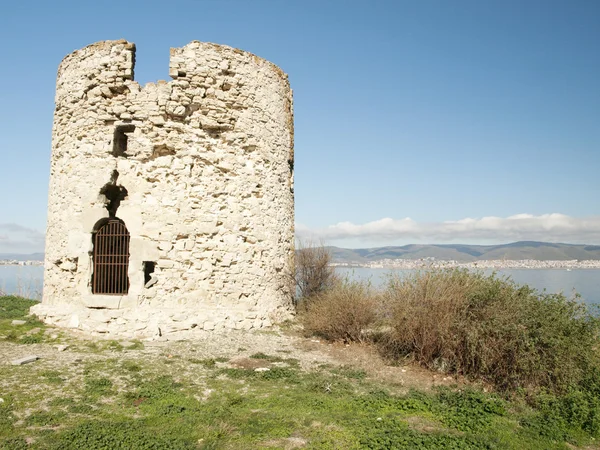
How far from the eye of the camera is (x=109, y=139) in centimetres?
1011

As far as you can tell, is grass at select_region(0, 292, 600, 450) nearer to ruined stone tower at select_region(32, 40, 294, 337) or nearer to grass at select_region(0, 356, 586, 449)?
grass at select_region(0, 356, 586, 449)

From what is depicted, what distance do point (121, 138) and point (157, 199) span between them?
1882mm

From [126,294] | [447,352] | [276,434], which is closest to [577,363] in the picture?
[447,352]

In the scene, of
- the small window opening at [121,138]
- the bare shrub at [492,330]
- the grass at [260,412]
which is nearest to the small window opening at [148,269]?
the small window opening at [121,138]

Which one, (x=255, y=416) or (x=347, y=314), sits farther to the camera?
(x=347, y=314)

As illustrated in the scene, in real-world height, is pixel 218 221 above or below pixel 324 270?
above

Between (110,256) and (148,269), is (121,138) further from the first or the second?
(148,269)

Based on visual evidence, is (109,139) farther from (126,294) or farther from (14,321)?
(14,321)

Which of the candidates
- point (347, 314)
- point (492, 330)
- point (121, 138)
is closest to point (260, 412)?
point (492, 330)

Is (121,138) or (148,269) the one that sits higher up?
(121,138)

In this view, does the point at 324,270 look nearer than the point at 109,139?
No

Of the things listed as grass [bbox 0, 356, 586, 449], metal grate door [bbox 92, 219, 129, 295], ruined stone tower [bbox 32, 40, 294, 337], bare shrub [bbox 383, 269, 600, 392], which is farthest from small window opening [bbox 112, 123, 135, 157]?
bare shrub [bbox 383, 269, 600, 392]

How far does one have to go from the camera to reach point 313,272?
13.9 meters

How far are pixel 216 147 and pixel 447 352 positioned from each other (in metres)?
6.61
